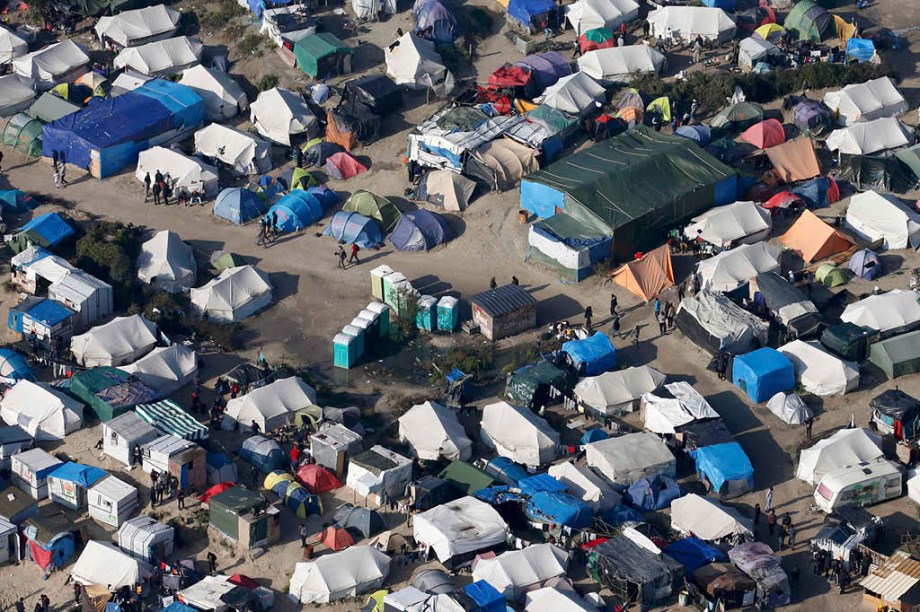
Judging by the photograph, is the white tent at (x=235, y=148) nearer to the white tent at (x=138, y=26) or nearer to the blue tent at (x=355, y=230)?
the blue tent at (x=355, y=230)

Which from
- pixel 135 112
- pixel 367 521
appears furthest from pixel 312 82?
pixel 367 521

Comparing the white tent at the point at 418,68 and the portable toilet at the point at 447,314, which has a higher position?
the white tent at the point at 418,68

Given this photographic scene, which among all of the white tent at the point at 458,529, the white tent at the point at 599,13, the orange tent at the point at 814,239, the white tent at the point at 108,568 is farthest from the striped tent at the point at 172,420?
the white tent at the point at 599,13

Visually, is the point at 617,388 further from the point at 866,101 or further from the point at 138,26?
the point at 138,26

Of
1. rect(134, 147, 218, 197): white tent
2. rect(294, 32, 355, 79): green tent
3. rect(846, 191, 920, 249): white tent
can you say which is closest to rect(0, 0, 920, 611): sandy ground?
rect(846, 191, 920, 249): white tent

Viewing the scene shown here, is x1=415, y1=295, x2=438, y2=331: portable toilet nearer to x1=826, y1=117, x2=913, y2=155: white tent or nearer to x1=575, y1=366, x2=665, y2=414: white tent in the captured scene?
x1=575, y1=366, x2=665, y2=414: white tent

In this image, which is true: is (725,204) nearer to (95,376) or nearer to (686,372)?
(686,372)
